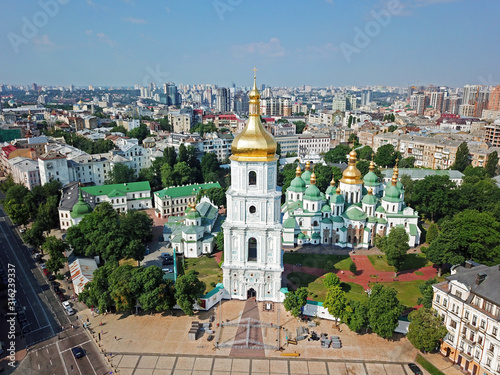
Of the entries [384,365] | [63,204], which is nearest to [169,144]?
[63,204]

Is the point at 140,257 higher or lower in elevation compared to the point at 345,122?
lower

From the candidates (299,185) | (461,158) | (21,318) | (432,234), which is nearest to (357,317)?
(432,234)

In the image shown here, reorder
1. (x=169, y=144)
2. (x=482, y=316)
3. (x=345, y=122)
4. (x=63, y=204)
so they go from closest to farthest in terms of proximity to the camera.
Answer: (x=482, y=316), (x=63, y=204), (x=169, y=144), (x=345, y=122)

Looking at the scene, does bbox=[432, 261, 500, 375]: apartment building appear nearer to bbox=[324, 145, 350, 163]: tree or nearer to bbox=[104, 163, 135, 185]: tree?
bbox=[104, 163, 135, 185]: tree

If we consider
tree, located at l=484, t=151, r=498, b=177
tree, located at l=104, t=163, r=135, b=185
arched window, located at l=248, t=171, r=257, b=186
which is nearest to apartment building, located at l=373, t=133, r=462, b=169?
tree, located at l=484, t=151, r=498, b=177

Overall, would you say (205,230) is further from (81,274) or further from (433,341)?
(433,341)

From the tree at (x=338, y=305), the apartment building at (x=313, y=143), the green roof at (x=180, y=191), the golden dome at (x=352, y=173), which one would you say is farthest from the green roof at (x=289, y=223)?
the apartment building at (x=313, y=143)

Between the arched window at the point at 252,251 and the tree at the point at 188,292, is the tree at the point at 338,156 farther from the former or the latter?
the tree at the point at 188,292
